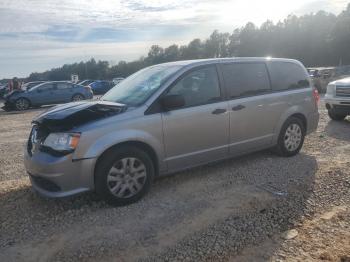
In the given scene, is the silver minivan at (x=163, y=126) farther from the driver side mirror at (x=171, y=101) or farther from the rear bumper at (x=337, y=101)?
the rear bumper at (x=337, y=101)

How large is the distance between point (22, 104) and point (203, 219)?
17.7 meters

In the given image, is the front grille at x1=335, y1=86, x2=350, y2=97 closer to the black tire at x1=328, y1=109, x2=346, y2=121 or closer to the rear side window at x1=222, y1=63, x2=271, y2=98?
the black tire at x1=328, y1=109, x2=346, y2=121

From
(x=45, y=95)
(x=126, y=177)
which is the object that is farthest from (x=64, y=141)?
(x=45, y=95)

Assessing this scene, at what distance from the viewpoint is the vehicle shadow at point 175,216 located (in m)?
3.72

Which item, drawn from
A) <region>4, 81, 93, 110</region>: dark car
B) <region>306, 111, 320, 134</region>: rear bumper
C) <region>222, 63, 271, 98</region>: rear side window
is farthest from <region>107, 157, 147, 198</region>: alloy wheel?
<region>4, 81, 93, 110</region>: dark car

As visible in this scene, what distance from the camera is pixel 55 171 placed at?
421cm

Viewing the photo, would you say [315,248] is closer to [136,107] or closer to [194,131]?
[194,131]

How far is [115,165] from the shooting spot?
175 inches

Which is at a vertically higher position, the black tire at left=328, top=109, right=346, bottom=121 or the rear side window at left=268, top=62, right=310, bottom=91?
the rear side window at left=268, top=62, right=310, bottom=91

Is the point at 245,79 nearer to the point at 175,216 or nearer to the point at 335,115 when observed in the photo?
the point at 175,216

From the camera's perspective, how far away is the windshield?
496 centimetres

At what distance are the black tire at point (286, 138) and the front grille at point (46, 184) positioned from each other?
12.3ft

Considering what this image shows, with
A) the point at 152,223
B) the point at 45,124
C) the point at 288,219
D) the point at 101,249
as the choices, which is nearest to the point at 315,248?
the point at 288,219

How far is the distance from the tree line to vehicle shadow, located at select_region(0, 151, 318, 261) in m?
62.7
